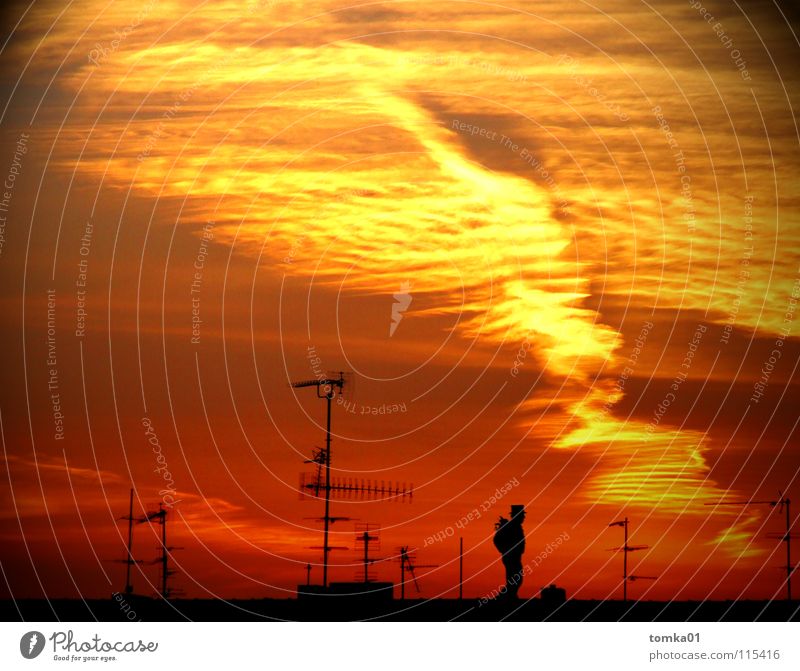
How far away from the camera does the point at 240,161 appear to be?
864 inches

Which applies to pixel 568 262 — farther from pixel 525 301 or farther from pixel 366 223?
pixel 366 223

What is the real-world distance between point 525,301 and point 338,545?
12.8 feet

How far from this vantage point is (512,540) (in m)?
22.2

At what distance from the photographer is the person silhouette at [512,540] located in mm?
22094
